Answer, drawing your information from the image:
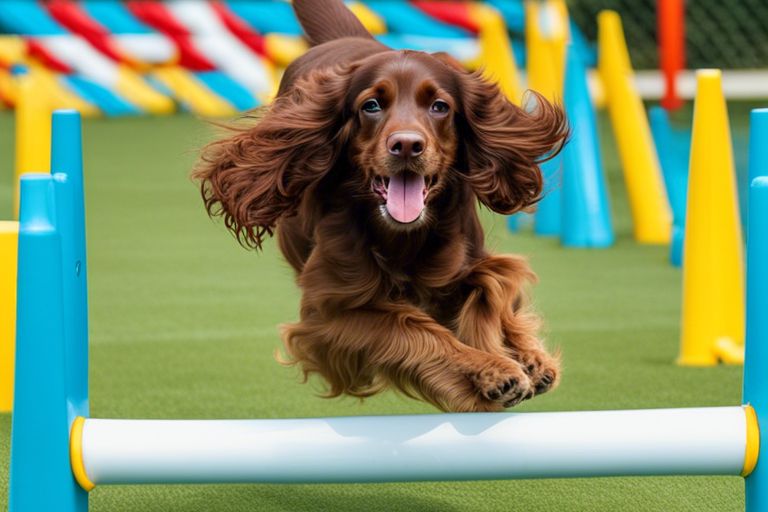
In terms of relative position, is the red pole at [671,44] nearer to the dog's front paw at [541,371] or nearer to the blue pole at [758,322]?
the dog's front paw at [541,371]

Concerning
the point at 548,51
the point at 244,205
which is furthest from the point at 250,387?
the point at 548,51

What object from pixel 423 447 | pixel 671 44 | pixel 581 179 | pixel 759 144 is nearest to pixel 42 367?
pixel 423 447

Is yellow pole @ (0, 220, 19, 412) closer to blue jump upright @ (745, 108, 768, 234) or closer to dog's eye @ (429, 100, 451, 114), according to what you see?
dog's eye @ (429, 100, 451, 114)

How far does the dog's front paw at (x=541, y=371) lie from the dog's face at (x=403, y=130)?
352 mm

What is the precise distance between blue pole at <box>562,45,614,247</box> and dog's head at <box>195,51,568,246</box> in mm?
3338

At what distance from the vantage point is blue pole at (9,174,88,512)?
202 centimetres

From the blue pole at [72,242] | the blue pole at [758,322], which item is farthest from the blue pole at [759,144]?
the blue pole at [72,242]

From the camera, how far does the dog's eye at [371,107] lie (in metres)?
2.49

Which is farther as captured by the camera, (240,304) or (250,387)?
(240,304)

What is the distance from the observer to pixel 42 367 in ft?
6.70

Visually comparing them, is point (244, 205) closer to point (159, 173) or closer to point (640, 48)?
point (159, 173)

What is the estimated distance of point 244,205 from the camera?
103 inches

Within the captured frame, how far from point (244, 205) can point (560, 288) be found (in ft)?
9.00

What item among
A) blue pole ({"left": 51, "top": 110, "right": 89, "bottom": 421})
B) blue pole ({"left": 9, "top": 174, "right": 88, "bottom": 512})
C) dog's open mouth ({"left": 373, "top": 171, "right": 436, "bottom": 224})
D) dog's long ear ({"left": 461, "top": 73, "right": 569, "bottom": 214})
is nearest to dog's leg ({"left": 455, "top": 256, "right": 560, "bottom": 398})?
dog's long ear ({"left": 461, "top": 73, "right": 569, "bottom": 214})
